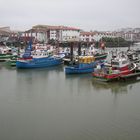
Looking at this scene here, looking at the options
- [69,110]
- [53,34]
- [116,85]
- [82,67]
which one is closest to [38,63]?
[82,67]

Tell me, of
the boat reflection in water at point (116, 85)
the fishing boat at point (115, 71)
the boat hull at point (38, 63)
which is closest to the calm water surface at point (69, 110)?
the boat reflection in water at point (116, 85)

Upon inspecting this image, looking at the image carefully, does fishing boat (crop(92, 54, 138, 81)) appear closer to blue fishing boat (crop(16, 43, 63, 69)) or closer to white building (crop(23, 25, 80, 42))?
blue fishing boat (crop(16, 43, 63, 69))

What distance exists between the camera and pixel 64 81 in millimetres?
17203

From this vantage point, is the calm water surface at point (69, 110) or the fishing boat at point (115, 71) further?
the fishing boat at point (115, 71)

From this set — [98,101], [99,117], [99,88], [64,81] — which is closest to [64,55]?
[64,81]

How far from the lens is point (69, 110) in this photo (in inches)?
418

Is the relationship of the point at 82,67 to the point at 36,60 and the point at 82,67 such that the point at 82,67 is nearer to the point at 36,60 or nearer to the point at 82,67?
the point at 82,67

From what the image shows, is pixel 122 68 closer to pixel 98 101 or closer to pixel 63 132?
pixel 98 101

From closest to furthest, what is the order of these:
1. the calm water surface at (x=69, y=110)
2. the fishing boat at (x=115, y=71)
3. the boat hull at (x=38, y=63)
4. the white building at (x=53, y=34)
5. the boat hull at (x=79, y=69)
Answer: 1. the calm water surface at (x=69, y=110)
2. the fishing boat at (x=115, y=71)
3. the boat hull at (x=79, y=69)
4. the boat hull at (x=38, y=63)
5. the white building at (x=53, y=34)

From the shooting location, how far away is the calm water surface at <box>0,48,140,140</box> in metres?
8.21

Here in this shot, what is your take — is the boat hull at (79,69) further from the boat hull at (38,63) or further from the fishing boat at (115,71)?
the boat hull at (38,63)

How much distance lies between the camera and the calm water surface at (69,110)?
8211 mm

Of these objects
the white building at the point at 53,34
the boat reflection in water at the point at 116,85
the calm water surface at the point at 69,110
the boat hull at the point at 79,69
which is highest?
the white building at the point at 53,34

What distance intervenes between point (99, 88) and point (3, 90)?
18.6ft
